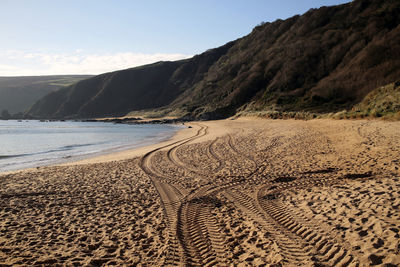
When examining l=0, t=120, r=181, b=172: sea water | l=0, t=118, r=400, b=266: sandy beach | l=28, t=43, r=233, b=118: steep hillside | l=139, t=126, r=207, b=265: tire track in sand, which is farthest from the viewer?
l=28, t=43, r=233, b=118: steep hillside

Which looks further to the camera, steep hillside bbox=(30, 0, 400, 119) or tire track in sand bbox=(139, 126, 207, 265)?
steep hillside bbox=(30, 0, 400, 119)

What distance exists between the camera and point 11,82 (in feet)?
564

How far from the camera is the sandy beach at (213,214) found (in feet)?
14.7

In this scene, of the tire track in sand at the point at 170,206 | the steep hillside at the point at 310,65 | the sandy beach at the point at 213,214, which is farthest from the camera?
the steep hillside at the point at 310,65

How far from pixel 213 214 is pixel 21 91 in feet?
606

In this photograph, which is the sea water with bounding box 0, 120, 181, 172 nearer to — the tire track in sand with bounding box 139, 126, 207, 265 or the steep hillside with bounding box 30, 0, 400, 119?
the tire track in sand with bounding box 139, 126, 207, 265

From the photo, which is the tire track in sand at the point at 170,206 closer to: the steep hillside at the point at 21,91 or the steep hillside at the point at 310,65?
the steep hillside at the point at 310,65

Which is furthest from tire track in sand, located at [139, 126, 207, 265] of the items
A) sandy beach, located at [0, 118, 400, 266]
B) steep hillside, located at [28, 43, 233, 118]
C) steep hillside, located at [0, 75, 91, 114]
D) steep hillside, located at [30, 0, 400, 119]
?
steep hillside, located at [0, 75, 91, 114]

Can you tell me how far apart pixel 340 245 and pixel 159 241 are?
3248 mm

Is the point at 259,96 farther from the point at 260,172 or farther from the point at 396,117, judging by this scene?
the point at 260,172

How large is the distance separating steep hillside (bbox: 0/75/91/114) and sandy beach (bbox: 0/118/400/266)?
162 metres

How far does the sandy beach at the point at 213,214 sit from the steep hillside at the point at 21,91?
16189 cm

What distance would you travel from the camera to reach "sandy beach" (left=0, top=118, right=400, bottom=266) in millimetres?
4469

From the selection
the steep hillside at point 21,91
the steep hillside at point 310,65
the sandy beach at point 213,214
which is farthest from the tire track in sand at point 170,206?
the steep hillside at point 21,91
